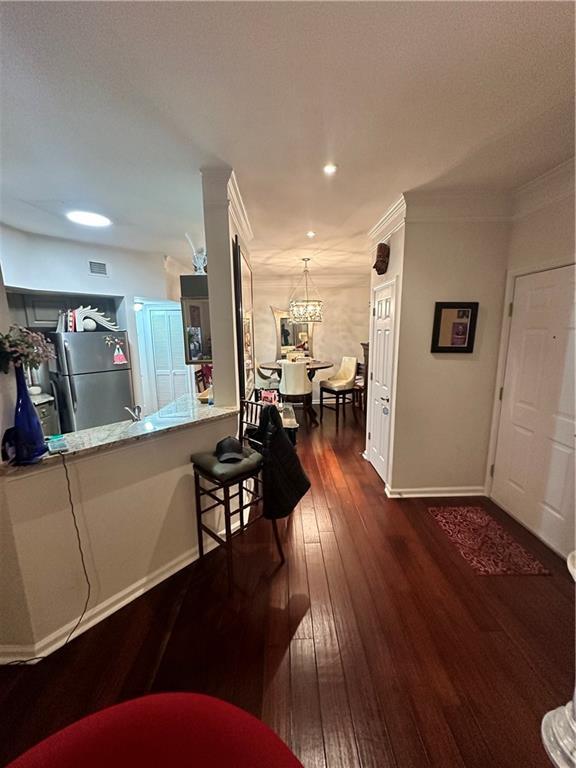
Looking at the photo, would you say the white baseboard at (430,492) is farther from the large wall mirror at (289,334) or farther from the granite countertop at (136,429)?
the large wall mirror at (289,334)

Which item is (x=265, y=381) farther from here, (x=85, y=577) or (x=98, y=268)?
(x=85, y=577)

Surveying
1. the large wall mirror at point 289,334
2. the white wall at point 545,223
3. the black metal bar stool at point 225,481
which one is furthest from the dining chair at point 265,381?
the white wall at point 545,223

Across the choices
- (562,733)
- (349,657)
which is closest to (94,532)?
(349,657)

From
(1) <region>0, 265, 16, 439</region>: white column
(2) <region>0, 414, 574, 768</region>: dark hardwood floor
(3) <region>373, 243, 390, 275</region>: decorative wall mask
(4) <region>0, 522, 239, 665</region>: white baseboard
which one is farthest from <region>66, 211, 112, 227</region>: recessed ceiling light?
(2) <region>0, 414, 574, 768</region>: dark hardwood floor

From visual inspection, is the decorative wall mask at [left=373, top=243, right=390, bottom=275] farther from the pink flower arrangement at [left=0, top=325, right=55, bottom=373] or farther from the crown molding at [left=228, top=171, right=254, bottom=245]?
the pink flower arrangement at [left=0, top=325, right=55, bottom=373]

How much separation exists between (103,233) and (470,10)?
11.3 ft

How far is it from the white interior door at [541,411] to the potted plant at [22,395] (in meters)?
3.09

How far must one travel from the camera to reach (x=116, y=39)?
1.07m

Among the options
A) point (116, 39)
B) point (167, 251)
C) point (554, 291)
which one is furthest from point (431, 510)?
point (167, 251)

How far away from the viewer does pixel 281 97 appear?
1.32m

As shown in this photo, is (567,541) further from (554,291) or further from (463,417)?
(554,291)

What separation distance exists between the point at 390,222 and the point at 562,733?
3.23 metres

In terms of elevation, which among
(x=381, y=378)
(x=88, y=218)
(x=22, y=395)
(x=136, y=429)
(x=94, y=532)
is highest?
(x=88, y=218)

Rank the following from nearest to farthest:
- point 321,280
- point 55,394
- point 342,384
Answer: point 55,394 → point 342,384 → point 321,280
